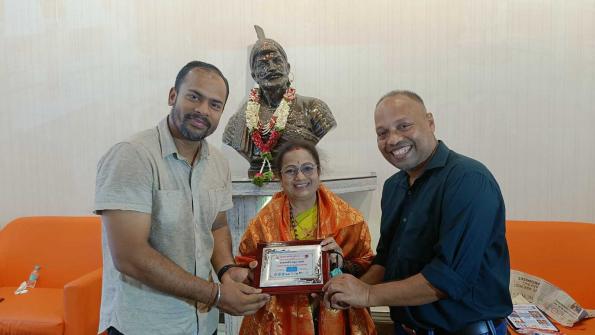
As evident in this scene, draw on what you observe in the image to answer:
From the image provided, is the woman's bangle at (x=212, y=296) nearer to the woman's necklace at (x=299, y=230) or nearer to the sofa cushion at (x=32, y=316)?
the woman's necklace at (x=299, y=230)

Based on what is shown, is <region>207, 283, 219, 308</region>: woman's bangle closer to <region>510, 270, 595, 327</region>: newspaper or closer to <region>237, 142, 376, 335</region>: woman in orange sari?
<region>237, 142, 376, 335</region>: woman in orange sari

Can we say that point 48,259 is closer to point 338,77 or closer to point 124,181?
point 124,181

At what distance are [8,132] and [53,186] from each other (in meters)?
0.74

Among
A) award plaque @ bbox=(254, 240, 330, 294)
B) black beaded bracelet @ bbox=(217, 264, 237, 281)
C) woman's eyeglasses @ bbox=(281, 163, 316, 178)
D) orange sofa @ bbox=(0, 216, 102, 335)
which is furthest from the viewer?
orange sofa @ bbox=(0, 216, 102, 335)

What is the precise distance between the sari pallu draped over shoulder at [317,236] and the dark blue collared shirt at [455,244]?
14.4 inches

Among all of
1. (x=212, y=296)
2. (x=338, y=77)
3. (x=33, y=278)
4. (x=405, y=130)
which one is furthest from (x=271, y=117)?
(x=33, y=278)

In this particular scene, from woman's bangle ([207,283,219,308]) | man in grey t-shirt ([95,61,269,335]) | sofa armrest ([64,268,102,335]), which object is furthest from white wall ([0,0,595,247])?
woman's bangle ([207,283,219,308])

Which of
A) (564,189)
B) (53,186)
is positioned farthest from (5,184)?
(564,189)

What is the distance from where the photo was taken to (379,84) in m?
3.76

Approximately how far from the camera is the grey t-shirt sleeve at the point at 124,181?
4.55ft

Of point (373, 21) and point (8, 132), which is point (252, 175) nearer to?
point (373, 21)

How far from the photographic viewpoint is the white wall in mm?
3545

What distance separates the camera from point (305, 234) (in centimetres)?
212

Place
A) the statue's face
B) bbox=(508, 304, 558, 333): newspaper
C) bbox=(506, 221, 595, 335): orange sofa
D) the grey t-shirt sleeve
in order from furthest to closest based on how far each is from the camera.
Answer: the statue's face → bbox=(506, 221, 595, 335): orange sofa → bbox=(508, 304, 558, 333): newspaper → the grey t-shirt sleeve
